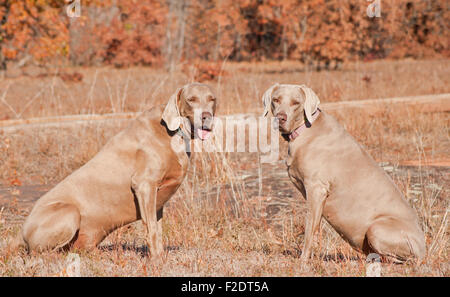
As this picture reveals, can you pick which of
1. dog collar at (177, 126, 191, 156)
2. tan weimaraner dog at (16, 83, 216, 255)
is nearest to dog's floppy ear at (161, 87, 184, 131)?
tan weimaraner dog at (16, 83, 216, 255)

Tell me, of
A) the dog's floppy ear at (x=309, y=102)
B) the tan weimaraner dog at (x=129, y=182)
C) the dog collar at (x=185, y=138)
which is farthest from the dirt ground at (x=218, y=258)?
the dog's floppy ear at (x=309, y=102)

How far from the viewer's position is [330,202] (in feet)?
14.2

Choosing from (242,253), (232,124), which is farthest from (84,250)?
(232,124)

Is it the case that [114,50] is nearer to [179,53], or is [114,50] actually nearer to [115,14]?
[115,14]

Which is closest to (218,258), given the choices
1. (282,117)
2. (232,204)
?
(282,117)

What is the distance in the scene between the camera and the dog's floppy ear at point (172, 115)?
13.9 ft

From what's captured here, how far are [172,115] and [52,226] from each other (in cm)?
120

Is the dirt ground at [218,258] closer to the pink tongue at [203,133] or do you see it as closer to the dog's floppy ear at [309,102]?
the pink tongue at [203,133]

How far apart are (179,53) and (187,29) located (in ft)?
32.3

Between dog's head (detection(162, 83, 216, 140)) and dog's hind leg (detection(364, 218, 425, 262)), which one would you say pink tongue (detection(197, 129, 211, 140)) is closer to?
dog's head (detection(162, 83, 216, 140))

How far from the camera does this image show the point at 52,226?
167 inches

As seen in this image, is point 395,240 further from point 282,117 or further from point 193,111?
point 193,111

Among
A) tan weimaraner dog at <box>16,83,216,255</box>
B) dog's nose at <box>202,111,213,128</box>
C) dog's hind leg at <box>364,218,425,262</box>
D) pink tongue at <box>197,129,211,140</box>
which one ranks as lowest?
dog's hind leg at <box>364,218,425,262</box>

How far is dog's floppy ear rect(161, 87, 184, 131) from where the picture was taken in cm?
425
